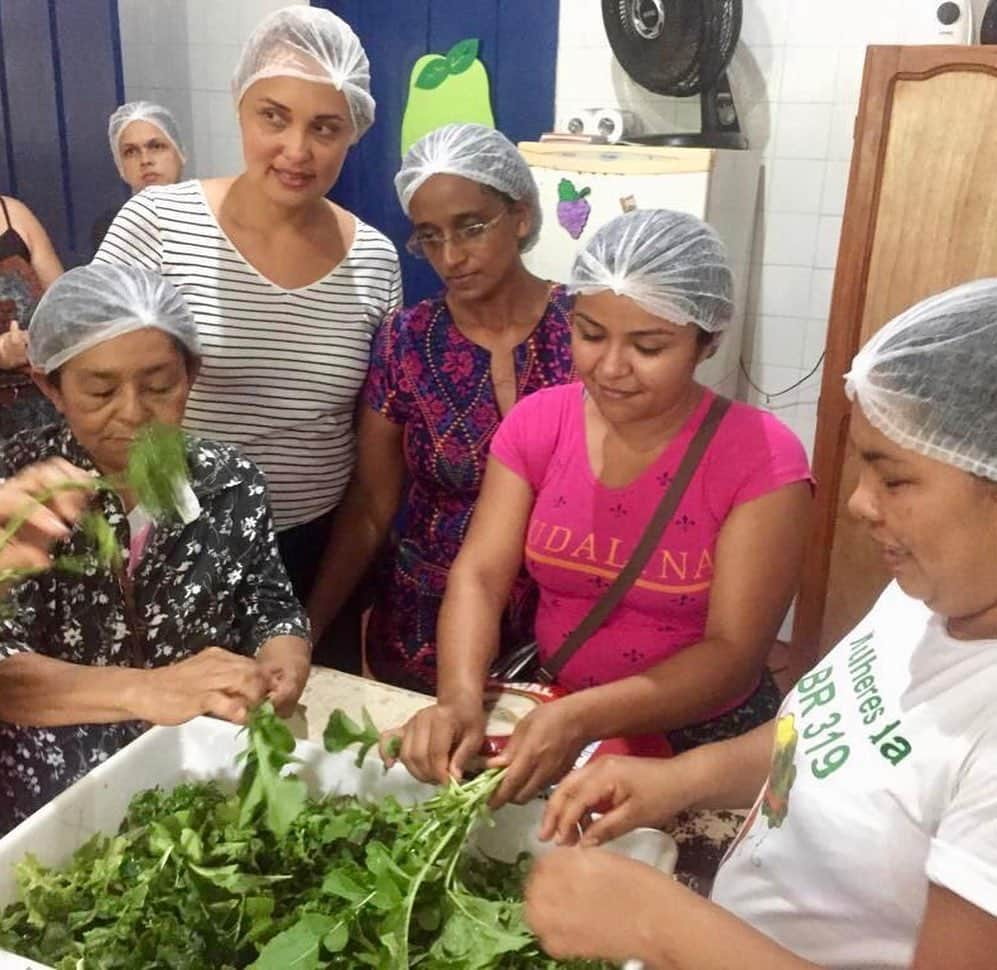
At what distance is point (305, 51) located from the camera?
1.78m

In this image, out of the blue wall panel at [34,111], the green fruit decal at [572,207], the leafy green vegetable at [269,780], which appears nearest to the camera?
the leafy green vegetable at [269,780]

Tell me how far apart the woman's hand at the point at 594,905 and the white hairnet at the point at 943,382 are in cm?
41

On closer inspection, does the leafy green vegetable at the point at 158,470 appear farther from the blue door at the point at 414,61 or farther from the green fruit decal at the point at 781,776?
the blue door at the point at 414,61

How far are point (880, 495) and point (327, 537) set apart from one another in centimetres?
139

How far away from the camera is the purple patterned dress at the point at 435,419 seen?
182cm

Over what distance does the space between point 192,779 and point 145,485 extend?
34 centimetres

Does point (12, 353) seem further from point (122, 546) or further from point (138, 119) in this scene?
point (138, 119)

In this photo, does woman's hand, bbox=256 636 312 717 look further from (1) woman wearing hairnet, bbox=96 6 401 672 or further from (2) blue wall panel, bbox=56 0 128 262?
(2) blue wall panel, bbox=56 0 128 262

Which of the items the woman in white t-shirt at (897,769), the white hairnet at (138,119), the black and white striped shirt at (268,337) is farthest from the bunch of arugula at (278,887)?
the white hairnet at (138,119)

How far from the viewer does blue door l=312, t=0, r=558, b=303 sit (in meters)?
3.34

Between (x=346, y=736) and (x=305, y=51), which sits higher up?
(x=305, y=51)

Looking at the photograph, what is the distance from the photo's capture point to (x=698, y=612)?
1440 millimetres

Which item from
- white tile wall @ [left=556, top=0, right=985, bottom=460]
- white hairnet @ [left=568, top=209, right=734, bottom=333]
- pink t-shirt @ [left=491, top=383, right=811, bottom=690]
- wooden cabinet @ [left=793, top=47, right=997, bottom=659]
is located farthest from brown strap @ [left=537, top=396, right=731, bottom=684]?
white tile wall @ [left=556, top=0, right=985, bottom=460]

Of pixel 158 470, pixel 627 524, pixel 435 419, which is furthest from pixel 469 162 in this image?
pixel 158 470
